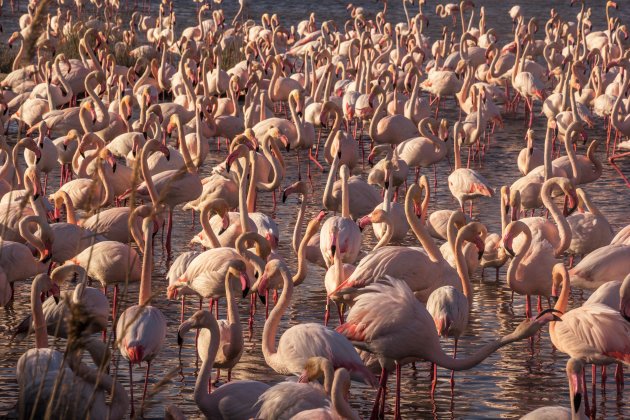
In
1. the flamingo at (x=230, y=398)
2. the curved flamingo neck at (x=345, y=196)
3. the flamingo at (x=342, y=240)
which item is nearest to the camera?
the flamingo at (x=230, y=398)

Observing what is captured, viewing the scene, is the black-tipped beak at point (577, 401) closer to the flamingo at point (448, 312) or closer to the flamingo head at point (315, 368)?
the flamingo head at point (315, 368)

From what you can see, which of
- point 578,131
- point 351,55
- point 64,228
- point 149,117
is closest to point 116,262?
point 64,228

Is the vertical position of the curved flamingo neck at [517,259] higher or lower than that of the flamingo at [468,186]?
lower

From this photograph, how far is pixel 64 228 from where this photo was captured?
28.7 ft

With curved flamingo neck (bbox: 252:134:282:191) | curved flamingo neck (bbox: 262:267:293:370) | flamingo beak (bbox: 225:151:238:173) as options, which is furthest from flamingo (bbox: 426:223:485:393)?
curved flamingo neck (bbox: 252:134:282:191)

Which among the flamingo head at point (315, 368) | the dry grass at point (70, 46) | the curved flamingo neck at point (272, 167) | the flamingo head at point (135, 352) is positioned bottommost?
the flamingo head at point (135, 352)

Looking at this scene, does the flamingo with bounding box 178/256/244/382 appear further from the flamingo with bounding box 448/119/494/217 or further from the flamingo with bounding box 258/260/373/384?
the flamingo with bounding box 448/119/494/217

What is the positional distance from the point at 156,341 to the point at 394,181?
5.67 meters

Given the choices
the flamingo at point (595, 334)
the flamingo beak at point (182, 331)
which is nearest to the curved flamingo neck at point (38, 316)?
the flamingo beak at point (182, 331)

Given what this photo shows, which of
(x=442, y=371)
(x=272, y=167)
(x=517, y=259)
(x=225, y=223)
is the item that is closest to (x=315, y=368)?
(x=442, y=371)

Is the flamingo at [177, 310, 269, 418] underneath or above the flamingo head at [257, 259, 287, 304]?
underneath

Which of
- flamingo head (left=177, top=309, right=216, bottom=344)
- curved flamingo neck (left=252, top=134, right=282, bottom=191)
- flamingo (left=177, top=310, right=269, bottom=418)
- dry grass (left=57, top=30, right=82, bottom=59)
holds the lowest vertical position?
flamingo (left=177, top=310, right=269, bottom=418)

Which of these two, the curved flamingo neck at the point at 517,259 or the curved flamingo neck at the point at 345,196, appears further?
the curved flamingo neck at the point at 345,196

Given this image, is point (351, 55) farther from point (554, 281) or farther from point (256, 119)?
point (554, 281)
